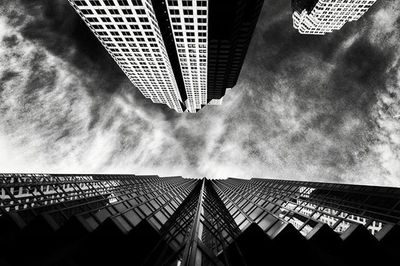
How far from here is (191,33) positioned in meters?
71.1

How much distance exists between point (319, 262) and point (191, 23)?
72.0 meters

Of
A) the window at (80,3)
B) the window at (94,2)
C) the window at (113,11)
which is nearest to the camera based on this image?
the window at (94,2)

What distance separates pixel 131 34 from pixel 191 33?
2011cm

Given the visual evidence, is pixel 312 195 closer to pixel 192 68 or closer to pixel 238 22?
pixel 238 22

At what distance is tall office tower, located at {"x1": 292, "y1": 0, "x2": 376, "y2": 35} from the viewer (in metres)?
123

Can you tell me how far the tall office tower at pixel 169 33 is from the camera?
59.2 metres

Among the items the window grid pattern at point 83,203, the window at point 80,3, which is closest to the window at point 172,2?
the window at point 80,3

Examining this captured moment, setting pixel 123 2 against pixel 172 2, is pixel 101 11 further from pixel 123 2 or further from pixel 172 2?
pixel 172 2

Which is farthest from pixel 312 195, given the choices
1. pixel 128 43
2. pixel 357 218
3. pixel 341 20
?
pixel 341 20

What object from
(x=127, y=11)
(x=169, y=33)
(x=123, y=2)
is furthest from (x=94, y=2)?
(x=169, y=33)

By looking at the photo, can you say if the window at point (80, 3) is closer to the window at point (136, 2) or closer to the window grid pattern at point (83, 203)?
the window at point (136, 2)

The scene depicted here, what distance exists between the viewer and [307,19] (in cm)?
14500

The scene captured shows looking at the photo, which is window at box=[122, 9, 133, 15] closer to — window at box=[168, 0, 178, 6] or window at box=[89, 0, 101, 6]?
window at box=[89, 0, 101, 6]

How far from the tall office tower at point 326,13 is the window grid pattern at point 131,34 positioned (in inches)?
4193
